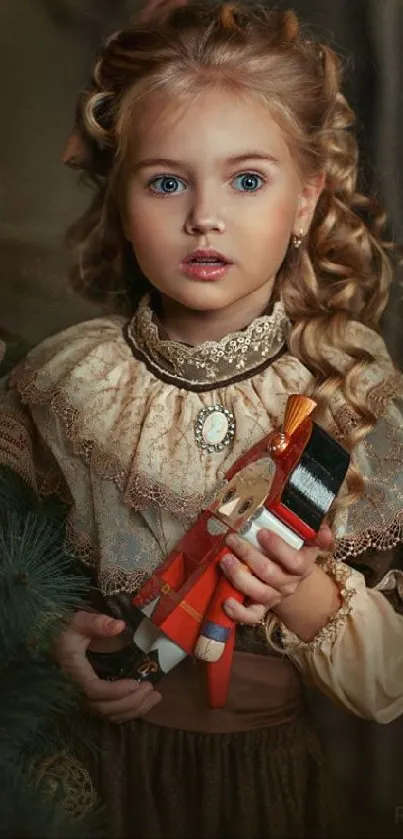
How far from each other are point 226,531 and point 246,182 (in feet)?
1.20

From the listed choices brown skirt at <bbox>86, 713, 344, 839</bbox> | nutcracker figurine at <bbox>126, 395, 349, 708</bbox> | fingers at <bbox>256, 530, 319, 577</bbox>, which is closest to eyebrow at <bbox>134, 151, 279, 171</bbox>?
nutcracker figurine at <bbox>126, 395, 349, 708</bbox>

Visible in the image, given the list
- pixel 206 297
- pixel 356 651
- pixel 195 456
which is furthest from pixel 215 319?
pixel 356 651

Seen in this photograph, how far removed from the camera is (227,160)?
119cm

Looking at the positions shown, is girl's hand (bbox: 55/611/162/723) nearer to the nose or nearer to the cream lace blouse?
the cream lace blouse

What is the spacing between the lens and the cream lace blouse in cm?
124

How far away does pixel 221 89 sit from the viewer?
1.20 m

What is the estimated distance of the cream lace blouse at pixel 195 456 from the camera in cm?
124

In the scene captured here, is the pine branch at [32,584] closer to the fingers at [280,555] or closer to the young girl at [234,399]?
the young girl at [234,399]

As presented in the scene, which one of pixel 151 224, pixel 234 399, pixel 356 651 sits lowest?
pixel 356 651

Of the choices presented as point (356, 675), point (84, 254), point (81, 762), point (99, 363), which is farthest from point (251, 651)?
point (84, 254)

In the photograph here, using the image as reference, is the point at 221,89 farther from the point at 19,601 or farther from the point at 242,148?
the point at 19,601

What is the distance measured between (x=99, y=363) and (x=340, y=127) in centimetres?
38

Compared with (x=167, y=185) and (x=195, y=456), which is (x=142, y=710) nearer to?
(x=195, y=456)

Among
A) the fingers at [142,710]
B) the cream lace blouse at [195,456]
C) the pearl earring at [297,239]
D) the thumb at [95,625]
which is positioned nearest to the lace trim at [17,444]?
the cream lace blouse at [195,456]
